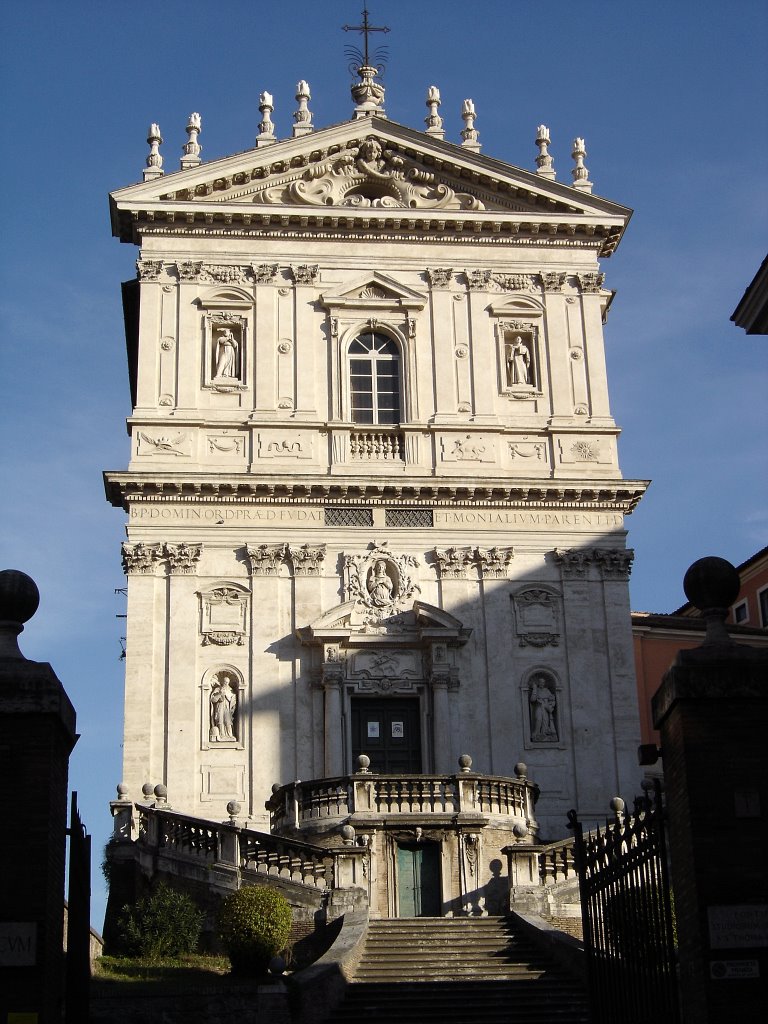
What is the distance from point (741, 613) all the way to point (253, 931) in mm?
26555

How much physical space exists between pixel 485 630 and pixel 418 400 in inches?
234

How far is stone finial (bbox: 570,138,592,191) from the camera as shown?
3975cm

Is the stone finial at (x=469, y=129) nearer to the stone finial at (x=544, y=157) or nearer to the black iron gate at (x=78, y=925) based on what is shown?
the stone finial at (x=544, y=157)

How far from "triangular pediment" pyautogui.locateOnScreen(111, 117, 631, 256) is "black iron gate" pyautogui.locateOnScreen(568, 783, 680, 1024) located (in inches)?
1031

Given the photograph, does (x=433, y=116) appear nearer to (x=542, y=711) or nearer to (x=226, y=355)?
(x=226, y=355)

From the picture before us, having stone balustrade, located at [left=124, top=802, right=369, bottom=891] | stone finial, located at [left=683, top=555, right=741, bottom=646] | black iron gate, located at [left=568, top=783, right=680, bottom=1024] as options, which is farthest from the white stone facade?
stone finial, located at [left=683, top=555, right=741, bottom=646]

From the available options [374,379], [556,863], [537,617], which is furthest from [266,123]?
[556,863]

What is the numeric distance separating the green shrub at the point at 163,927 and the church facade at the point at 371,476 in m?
6.61

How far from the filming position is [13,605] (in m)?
13.4

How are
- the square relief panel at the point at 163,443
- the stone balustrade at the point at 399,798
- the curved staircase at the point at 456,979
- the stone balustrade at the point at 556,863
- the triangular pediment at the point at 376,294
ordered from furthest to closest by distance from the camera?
the triangular pediment at the point at 376,294 < the square relief panel at the point at 163,443 < the stone balustrade at the point at 399,798 < the stone balustrade at the point at 556,863 < the curved staircase at the point at 456,979

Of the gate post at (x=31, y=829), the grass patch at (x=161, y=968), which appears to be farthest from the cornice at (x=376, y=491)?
the gate post at (x=31, y=829)

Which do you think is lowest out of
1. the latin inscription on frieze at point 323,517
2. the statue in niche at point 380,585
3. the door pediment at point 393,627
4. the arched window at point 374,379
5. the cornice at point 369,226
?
the door pediment at point 393,627

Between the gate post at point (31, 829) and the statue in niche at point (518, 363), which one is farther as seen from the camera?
the statue in niche at point (518, 363)

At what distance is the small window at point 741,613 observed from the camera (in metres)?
45.2
